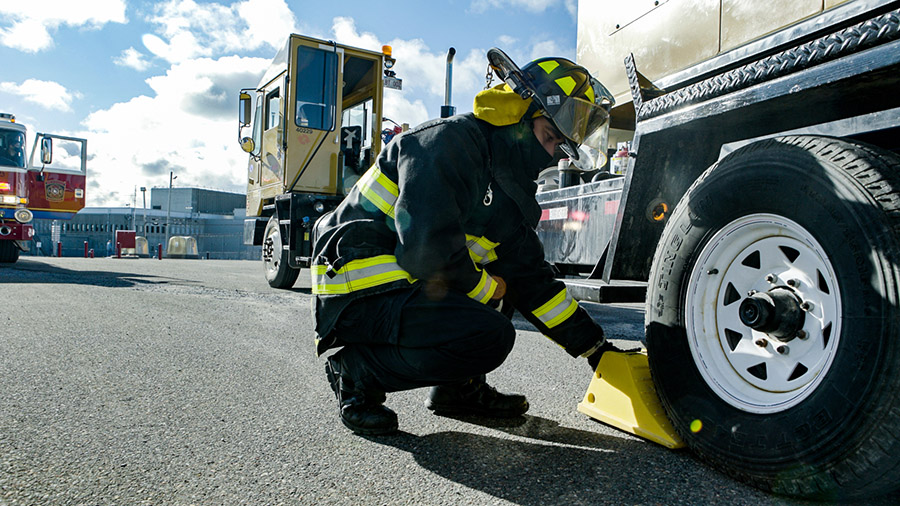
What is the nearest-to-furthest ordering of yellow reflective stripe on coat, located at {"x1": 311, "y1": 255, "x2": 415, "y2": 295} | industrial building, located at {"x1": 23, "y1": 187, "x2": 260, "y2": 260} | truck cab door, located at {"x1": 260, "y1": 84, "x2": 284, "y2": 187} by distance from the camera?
yellow reflective stripe on coat, located at {"x1": 311, "y1": 255, "x2": 415, "y2": 295} < truck cab door, located at {"x1": 260, "y1": 84, "x2": 284, "y2": 187} < industrial building, located at {"x1": 23, "y1": 187, "x2": 260, "y2": 260}

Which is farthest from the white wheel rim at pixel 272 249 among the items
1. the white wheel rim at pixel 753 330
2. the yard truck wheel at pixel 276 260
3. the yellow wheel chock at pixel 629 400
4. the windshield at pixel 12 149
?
the white wheel rim at pixel 753 330

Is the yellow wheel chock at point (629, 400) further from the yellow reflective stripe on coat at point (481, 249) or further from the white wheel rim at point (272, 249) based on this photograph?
the white wheel rim at point (272, 249)

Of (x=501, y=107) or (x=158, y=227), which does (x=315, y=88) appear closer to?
(x=501, y=107)

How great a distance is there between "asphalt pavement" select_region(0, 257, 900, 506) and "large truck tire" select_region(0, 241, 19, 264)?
7842 millimetres

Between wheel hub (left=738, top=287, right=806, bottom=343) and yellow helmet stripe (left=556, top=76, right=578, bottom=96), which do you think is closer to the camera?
wheel hub (left=738, top=287, right=806, bottom=343)

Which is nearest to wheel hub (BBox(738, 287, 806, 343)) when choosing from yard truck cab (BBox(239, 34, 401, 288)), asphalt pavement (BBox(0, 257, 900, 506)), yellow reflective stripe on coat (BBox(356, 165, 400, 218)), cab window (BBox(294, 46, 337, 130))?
asphalt pavement (BBox(0, 257, 900, 506))

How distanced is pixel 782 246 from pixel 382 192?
4.18 ft

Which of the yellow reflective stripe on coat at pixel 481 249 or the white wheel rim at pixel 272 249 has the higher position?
the yellow reflective stripe on coat at pixel 481 249

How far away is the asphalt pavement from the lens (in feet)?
5.38

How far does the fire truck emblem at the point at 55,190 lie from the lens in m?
10.5

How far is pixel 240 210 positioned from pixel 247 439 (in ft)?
165

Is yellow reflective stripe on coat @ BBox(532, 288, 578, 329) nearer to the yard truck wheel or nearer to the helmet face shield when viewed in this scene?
the helmet face shield

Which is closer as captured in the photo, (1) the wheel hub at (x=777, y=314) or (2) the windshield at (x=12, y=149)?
(1) the wheel hub at (x=777, y=314)

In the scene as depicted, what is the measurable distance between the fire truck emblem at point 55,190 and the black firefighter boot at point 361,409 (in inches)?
417
